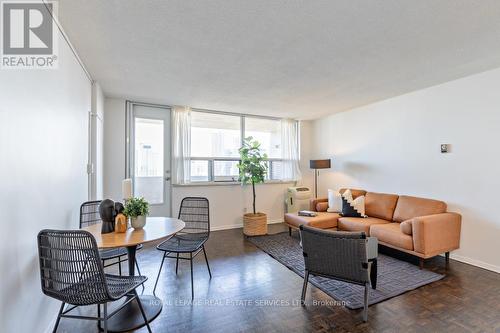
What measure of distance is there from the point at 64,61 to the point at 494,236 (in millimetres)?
5157

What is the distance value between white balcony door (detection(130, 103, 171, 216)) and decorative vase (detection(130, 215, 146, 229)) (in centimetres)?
244

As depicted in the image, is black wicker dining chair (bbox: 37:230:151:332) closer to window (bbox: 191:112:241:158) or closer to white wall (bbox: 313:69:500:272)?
window (bbox: 191:112:241:158)

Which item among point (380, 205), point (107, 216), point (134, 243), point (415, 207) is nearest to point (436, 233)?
point (415, 207)

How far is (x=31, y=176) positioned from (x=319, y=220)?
3.60 meters

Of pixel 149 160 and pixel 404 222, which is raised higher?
pixel 149 160

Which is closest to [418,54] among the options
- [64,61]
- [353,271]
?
[353,271]

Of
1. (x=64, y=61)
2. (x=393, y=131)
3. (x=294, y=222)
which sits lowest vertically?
(x=294, y=222)

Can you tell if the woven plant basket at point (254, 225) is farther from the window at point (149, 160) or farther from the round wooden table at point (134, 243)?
the round wooden table at point (134, 243)

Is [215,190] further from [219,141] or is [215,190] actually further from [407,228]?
[407,228]

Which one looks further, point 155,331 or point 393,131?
point 393,131

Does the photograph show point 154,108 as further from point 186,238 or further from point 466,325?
point 466,325

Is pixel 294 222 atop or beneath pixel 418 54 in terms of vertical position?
beneath

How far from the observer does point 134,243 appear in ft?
5.80

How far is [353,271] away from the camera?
2033mm
